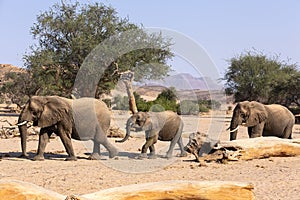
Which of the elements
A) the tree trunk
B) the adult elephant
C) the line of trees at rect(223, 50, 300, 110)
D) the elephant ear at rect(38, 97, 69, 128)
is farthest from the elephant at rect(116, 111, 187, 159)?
the line of trees at rect(223, 50, 300, 110)

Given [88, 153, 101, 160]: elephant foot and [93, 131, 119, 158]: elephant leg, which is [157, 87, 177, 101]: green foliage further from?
[88, 153, 101, 160]: elephant foot

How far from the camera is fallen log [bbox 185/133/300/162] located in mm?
13883

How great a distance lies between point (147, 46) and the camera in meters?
36.1

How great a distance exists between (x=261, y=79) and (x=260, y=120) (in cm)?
3518

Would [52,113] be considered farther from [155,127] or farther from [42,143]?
[155,127]

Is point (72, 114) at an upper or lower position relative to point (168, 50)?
lower

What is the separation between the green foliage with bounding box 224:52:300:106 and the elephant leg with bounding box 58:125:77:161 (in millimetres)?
35714

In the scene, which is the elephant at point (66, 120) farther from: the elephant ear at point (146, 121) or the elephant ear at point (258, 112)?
the elephant ear at point (258, 112)

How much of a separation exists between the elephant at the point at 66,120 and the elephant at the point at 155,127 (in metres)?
0.84

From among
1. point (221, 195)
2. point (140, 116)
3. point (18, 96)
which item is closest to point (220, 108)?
point (18, 96)

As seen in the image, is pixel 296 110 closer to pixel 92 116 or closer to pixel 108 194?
pixel 92 116

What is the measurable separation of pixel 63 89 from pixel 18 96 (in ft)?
55.7

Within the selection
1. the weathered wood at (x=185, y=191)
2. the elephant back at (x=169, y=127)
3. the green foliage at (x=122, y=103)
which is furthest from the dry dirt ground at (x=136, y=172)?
the green foliage at (x=122, y=103)

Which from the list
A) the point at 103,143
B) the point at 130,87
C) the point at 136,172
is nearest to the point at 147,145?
the point at 103,143
